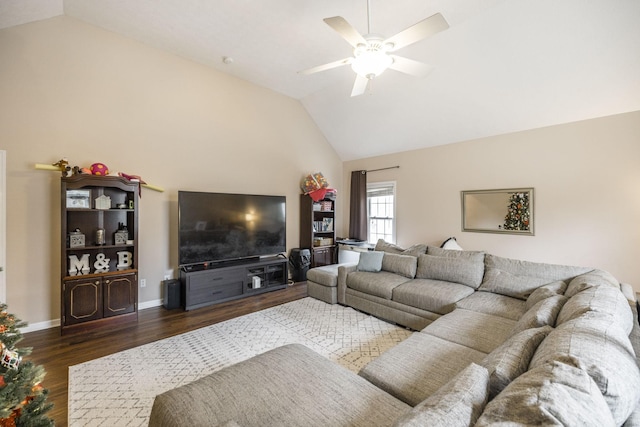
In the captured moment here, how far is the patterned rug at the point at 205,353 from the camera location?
6.55 feet

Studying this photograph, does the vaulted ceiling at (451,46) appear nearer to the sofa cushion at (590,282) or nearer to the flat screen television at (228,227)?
the flat screen television at (228,227)

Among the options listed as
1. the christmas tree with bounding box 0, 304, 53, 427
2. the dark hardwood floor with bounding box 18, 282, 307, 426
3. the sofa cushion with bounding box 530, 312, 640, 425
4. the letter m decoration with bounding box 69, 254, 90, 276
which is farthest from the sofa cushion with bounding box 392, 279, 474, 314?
the letter m decoration with bounding box 69, 254, 90, 276

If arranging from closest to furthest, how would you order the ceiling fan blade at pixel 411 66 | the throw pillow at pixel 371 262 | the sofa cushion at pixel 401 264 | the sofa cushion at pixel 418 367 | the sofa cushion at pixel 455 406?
the sofa cushion at pixel 455 406
the sofa cushion at pixel 418 367
the ceiling fan blade at pixel 411 66
the sofa cushion at pixel 401 264
the throw pillow at pixel 371 262

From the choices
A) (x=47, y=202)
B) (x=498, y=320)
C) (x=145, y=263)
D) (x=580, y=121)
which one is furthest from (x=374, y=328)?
(x=47, y=202)

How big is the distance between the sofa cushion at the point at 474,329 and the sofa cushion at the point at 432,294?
314mm

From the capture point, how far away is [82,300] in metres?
3.15

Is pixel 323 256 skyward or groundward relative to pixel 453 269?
groundward

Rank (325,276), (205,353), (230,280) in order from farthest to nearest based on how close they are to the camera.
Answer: (230,280), (325,276), (205,353)

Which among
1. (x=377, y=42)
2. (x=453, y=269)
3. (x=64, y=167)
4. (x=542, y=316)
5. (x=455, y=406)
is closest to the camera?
(x=455, y=406)

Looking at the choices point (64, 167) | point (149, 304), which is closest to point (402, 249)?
point (149, 304)

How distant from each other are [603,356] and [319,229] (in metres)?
4.96

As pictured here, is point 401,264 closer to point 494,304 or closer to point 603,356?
point 494,304

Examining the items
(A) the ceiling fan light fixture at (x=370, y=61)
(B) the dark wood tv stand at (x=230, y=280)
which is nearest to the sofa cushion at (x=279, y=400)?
(A) the ceiling fan light fixture at (x=370, y=61)

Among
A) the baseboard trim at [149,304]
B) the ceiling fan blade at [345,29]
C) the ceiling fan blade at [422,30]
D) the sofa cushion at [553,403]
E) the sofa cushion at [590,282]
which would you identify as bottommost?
the baseboard trim at [149,304]
